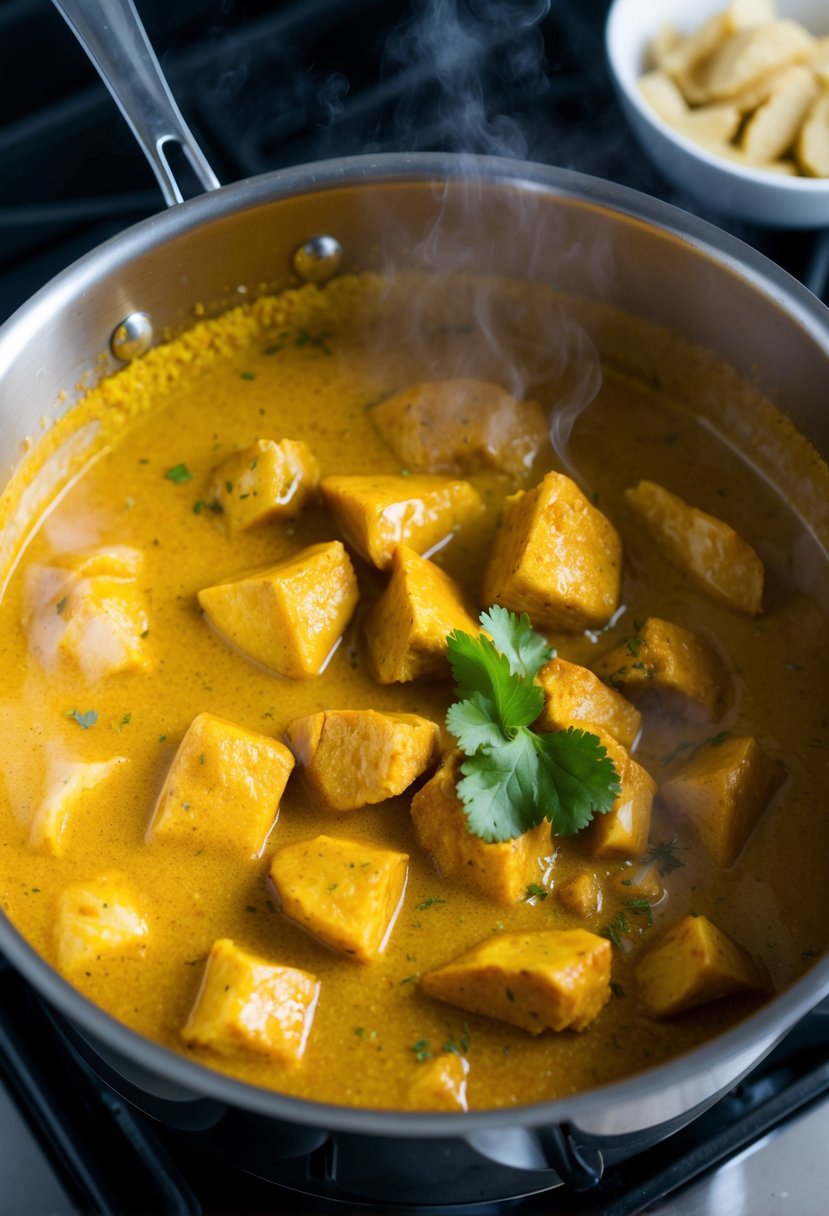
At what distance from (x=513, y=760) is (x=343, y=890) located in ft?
1.05

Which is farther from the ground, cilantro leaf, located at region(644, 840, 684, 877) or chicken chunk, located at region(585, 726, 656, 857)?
chicken chunk, located at region(585, 726, 656, 857)

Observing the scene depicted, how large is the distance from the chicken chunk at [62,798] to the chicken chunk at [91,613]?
17cm

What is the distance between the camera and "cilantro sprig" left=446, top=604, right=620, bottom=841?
1.92m

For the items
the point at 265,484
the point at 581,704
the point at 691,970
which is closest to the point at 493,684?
the point at 581,704

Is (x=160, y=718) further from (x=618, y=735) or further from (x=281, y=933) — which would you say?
(x=618, y=735)

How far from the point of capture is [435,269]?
2.62 meters

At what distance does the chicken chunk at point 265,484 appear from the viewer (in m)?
2.37

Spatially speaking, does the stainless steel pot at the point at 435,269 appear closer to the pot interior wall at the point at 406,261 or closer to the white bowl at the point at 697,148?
the pot interior wall at the point at 406,261

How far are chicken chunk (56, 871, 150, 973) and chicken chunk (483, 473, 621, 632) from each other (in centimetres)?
81

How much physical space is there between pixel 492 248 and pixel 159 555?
88 centimetres

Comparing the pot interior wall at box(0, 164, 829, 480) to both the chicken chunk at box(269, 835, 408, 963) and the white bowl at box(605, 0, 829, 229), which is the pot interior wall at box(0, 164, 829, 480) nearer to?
the white bowl at box(605, 0, 829, 229)

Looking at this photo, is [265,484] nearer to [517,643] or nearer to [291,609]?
[291,609]

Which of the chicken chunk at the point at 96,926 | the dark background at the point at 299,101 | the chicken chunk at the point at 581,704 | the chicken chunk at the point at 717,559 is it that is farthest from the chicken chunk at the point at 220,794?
the dark background at the point at 299,101

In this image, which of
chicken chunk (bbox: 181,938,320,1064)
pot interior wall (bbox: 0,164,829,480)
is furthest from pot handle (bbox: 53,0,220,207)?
chicken chunk (bbox: 181,938,320,1064)
